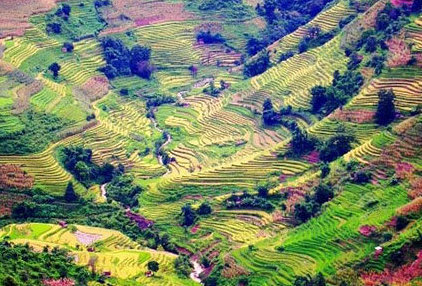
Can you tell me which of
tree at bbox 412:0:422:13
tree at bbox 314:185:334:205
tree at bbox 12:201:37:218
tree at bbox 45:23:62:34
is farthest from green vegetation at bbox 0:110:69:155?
tree at bbox 412:0:422:13

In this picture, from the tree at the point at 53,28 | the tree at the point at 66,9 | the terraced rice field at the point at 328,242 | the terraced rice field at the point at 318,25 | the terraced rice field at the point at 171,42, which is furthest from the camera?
the tree at the point at 66,9

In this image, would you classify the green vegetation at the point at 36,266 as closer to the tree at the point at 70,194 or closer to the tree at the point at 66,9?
the tree at the point at 70,194

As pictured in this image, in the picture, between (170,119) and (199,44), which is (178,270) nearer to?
(170,119)

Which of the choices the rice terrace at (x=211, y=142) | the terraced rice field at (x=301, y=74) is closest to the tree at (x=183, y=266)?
the rice terrace at (x=211, y=142)

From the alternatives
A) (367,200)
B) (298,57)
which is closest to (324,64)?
(298,57)

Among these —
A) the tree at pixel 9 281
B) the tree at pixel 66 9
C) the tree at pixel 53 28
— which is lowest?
the tree at pixel 53 28

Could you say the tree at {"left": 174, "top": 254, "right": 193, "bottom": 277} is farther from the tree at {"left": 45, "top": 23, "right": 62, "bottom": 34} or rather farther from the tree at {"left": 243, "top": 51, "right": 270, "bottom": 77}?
the tree at {"left": 45, "top": 23, "right": 62, "bottom": 34}
